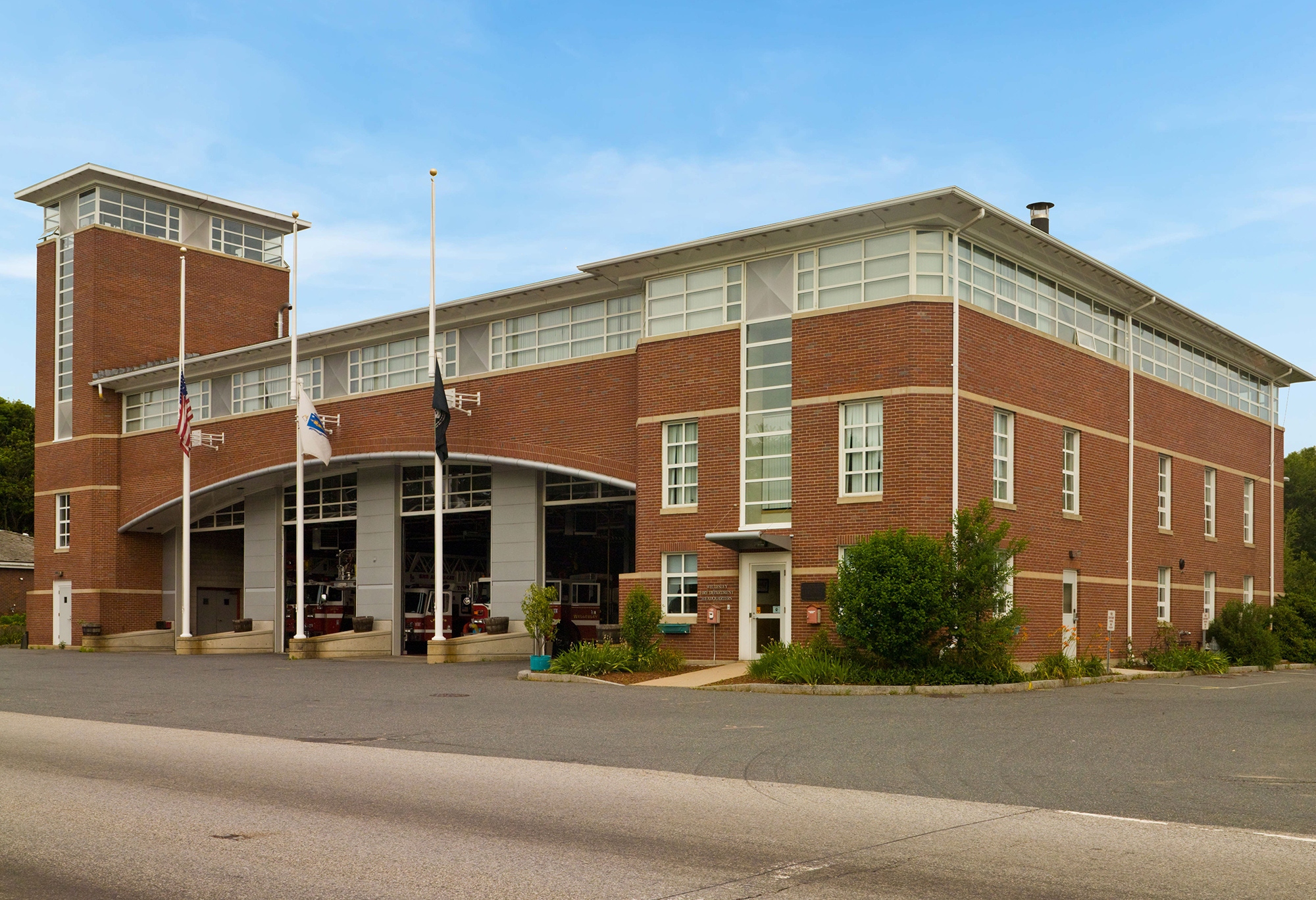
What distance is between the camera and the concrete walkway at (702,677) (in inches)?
980

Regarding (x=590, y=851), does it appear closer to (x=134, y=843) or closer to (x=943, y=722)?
(x=134, y=843)

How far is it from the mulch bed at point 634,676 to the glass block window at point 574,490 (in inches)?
308

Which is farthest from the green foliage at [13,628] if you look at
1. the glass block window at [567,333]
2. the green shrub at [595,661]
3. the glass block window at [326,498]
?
the green shrub at [595,661]

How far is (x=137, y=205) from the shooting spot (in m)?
48.9

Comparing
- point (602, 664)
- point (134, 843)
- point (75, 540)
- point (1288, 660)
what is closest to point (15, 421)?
point (75, 540)

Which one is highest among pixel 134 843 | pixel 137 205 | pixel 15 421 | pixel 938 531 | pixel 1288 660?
pixel 137 205

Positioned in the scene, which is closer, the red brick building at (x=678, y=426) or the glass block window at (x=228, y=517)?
the red brick building at (x=678, y=426)

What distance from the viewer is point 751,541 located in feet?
89.0

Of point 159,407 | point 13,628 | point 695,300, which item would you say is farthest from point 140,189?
point 695,300

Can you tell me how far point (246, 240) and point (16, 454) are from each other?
36710 mm

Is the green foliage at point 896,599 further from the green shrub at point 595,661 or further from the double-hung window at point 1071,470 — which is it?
the double-hung window at point 1071,470

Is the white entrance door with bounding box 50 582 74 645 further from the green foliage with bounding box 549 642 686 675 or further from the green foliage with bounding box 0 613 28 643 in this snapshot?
the green foliage with bounding box 549 642 686 675

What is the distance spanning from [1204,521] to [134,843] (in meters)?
34.4

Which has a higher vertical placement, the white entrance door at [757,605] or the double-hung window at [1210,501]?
the double-hung window at [1210,501]
